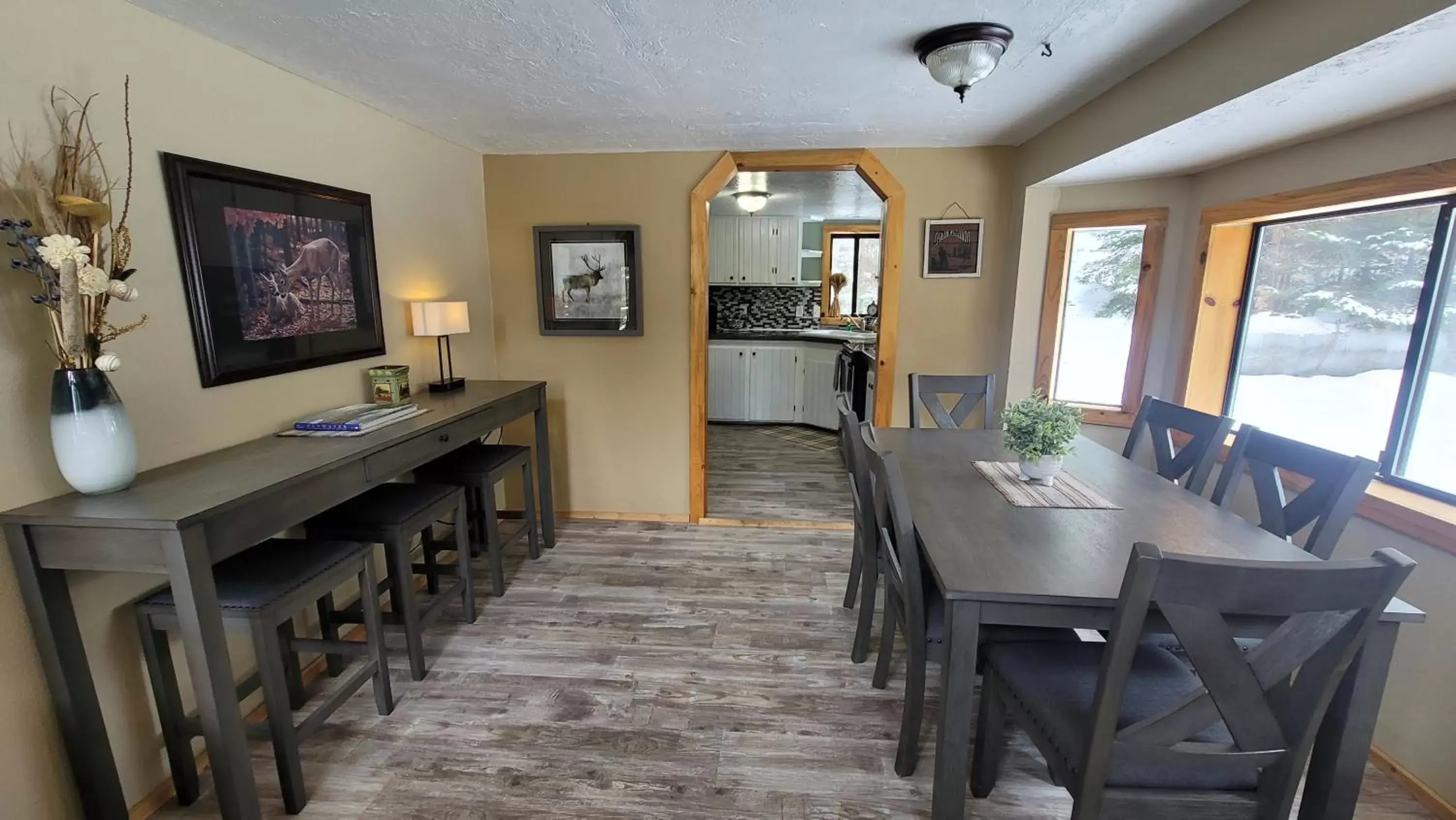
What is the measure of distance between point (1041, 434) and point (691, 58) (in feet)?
5.66

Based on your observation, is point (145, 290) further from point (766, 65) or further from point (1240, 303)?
point (1240, 303)

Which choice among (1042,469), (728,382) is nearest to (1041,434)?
(1042,469)

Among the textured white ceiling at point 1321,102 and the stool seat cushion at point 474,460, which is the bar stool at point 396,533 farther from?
the textured white ceiling at point 1321,102

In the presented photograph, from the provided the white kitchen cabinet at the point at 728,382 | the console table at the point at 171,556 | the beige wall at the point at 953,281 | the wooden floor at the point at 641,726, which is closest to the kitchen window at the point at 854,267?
the white kitchen cabinet at the point at 728,382

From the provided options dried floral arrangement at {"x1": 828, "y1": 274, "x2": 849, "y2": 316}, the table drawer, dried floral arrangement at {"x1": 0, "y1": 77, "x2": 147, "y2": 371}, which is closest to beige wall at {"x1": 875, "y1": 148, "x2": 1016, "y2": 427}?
the table drawer

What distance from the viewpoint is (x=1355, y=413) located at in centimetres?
210

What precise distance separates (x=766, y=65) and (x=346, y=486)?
1958mm

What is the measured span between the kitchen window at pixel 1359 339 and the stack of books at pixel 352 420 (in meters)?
3.41

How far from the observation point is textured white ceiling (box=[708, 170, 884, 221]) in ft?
13.9

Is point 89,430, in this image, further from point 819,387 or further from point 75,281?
point 819,387

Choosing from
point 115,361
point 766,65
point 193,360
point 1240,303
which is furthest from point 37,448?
point 1240,303

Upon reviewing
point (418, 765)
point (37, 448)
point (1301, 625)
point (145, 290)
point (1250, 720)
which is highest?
point (145, 290)

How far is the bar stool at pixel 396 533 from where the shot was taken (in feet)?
6.65

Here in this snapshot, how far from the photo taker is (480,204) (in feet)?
11.0
